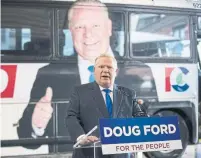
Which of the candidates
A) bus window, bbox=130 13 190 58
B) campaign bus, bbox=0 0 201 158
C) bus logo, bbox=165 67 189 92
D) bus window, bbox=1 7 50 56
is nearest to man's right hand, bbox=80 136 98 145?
campaign bus, bbox=0 0 201 158

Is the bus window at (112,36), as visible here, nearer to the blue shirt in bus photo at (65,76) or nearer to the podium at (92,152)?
the blue shirt in bus photo at (65,76)

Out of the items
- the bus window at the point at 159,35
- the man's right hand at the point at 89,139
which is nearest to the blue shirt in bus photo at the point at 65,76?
the bus window at the point at 159,35

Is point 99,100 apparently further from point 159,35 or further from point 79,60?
point 159,35

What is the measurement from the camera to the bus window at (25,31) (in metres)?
5.72

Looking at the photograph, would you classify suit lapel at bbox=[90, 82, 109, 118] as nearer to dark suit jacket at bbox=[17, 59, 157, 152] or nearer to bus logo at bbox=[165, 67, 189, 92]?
dark suit jacket at bbox=[17, 59, 157, 152]

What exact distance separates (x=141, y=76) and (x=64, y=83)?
1448 mm

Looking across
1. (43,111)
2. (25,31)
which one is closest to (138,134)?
(43,111)

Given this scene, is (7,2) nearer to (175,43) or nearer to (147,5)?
(147,5)

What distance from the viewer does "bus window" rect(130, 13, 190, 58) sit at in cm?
640

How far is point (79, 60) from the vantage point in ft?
19.9

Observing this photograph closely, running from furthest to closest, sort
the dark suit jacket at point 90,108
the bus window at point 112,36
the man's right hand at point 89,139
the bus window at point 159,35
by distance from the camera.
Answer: the bus window at point 159,35 → the bus window at point 112,36 → the dark suit jacket at point 90,108 → the man's right hand at point 89,139

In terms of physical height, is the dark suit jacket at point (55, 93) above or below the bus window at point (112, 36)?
below

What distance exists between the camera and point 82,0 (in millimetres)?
5996

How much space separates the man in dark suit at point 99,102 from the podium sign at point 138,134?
0.18 metres
